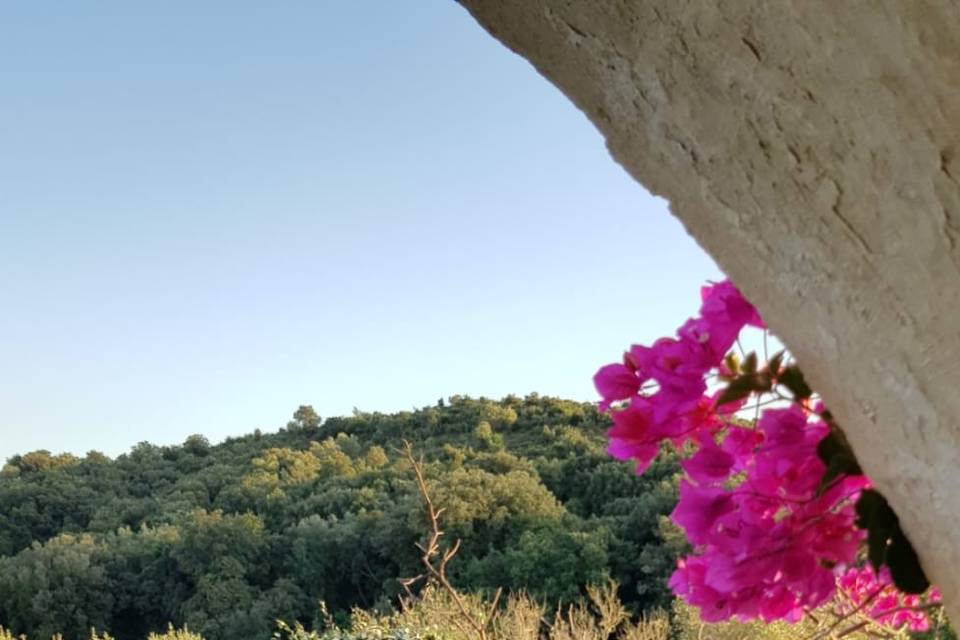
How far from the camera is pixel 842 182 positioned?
32 cm

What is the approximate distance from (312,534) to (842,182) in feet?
59.3

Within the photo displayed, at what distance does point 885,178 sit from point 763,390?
235mm

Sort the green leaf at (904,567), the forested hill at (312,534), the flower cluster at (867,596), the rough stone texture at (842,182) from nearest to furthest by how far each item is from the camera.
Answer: the rough stone texture at (842,182) < the green leaf at (904,567) < the flower cluster at (867,596) < the forested hill at (312,534)

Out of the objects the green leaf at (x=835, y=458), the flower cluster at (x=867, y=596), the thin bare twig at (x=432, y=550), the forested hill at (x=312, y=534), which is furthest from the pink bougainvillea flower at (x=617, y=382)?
the forested hill at (x=312, y=534)

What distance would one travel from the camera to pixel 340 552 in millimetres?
17016

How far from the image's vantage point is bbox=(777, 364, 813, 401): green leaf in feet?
1.65

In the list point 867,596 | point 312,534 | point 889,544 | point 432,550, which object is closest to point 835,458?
point 889,544

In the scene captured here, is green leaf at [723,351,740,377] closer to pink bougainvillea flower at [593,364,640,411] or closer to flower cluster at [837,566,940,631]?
pink bougainvillea flower at [593,364,640,411]

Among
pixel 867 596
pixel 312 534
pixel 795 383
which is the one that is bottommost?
pixel 867 596

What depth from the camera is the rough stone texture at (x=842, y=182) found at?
30 cm

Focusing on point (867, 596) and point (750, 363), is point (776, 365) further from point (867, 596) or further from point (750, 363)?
point (867, 596)

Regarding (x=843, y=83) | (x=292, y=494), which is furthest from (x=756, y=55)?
(x=292, y=494)

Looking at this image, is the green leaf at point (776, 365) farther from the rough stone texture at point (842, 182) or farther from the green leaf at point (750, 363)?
the rough stone texture at point (842, 182)

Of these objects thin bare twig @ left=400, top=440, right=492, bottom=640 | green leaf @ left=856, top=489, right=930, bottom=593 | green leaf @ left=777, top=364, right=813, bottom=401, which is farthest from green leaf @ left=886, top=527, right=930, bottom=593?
thin bare twig @ left=400, top=440, right=492, bottom=640
